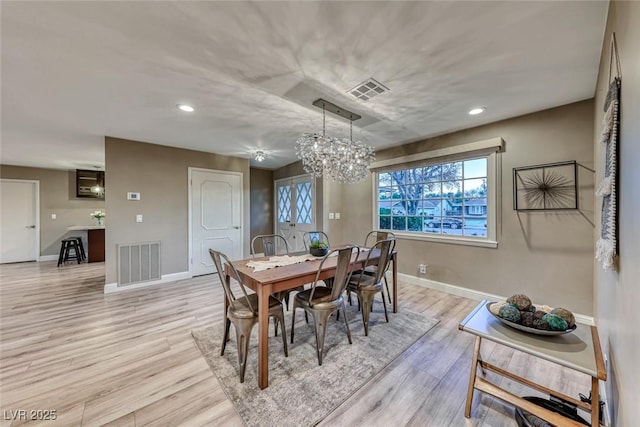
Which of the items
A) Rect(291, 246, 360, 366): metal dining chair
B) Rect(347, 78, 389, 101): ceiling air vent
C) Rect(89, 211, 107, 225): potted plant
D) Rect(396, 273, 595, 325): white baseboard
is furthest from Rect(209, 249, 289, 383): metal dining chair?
Rect(89, 211, 107, 225): potted plant

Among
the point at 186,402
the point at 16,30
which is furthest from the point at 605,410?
the point at 16,30

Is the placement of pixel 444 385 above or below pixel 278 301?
below

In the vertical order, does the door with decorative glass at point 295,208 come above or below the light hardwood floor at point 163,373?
above

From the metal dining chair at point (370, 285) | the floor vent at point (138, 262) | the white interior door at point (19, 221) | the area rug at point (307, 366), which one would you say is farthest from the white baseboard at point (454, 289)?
the white interior door at point (19, 221)

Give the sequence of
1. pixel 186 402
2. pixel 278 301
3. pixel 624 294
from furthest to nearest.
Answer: pixel 278 301
pixel 186 402
pixel 624 294

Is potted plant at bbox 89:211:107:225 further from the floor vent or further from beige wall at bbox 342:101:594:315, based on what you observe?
beige wall at bbox 342:101:594:315

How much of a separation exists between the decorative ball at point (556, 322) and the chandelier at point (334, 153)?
2.09 meters

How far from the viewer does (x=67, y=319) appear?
2799 mm

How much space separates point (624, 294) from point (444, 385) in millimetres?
1189

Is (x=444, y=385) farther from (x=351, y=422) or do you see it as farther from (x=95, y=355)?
(x=95, y=355)

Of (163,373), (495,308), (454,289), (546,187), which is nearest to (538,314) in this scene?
(495,308)

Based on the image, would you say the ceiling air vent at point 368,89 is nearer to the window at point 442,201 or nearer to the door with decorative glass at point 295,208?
the window at point 442,201

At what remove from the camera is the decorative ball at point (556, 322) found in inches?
50.7

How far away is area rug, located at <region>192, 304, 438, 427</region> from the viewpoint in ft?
5.04
